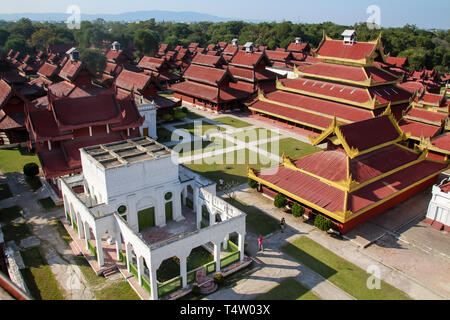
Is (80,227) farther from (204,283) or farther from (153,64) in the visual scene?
(153,64)

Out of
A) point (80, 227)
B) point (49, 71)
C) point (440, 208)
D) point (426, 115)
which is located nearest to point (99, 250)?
point (80, 227)

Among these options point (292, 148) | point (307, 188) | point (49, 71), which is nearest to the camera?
A: point (307, 188)

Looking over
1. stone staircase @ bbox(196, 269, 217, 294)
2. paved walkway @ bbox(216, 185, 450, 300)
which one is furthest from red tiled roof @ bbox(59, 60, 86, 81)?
stone staircase @ bbox(196, 269, 217, 294)

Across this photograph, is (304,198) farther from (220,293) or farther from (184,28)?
(184,28)

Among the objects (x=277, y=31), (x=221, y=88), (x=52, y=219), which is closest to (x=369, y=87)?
(x=221, y=88)

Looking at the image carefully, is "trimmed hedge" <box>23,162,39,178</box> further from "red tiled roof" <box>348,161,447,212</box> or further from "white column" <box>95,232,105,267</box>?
"red tiled roof" <box>348,161,447,212</box>

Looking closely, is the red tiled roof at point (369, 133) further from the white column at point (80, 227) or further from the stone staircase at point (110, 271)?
the white column at point (80, 227)

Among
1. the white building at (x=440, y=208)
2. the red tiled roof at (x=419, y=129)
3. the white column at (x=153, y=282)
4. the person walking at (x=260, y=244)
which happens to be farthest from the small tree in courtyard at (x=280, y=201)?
the red tiled roof at (x=419, y=129)
